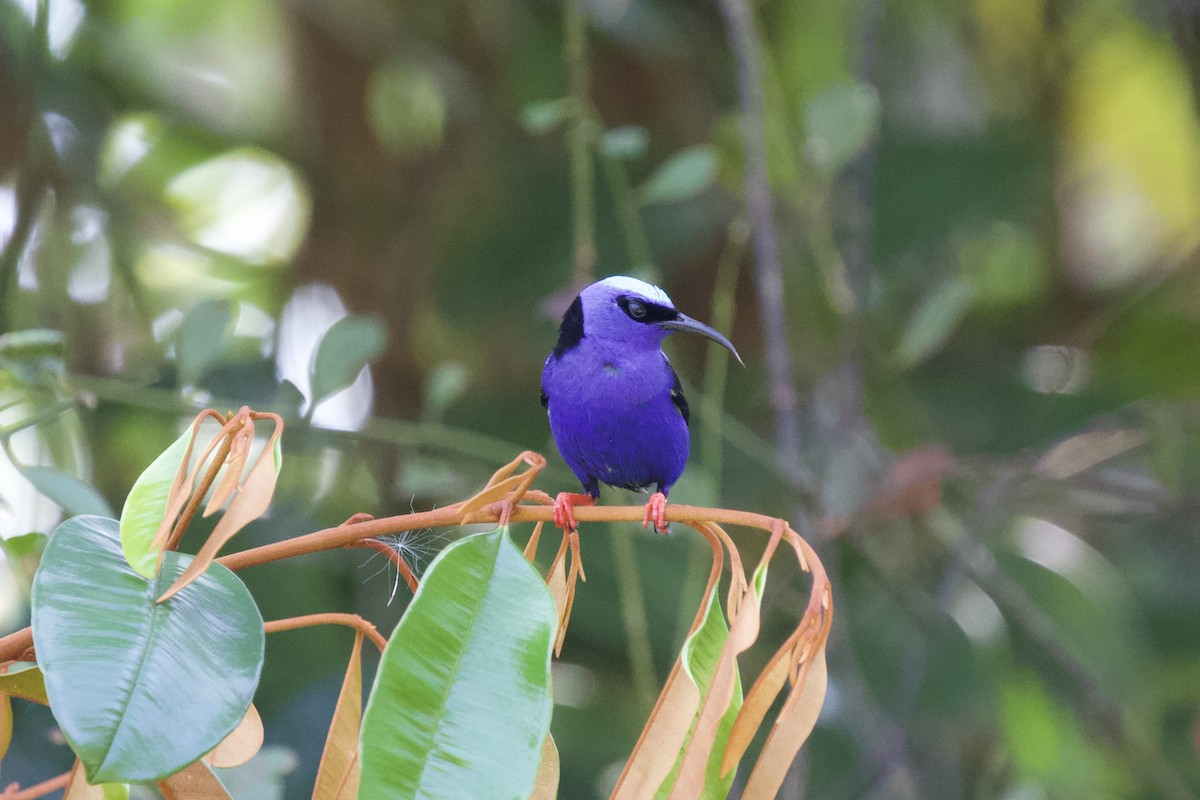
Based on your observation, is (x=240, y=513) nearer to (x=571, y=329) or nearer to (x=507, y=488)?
(x=507, y=488)

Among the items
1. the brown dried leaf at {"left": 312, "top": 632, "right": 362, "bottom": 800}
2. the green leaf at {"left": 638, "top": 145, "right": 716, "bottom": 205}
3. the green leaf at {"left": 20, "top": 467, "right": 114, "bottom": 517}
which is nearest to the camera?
the brown dried leaf at {"left": 312, "top": 632, "right": 362, "bottom": 800}

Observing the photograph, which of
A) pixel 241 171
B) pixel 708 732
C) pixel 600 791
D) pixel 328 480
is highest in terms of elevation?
pixel 241 171

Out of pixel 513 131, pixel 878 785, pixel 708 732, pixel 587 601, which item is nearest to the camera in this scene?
pixel 708 732

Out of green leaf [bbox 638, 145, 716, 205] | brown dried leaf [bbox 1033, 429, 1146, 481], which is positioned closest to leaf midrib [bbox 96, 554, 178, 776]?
green leaf [bbox 638, 145, 716, 205]

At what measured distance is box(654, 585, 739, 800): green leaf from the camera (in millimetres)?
1021

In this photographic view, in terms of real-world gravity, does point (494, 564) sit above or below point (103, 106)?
below

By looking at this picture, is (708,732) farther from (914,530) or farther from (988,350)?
(988,350)

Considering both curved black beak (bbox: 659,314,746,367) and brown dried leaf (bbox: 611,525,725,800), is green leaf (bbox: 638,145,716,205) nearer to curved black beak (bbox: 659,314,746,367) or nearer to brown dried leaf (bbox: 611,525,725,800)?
curved black beak (bbox: 659,314,746,367)

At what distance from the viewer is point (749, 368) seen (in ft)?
11.8

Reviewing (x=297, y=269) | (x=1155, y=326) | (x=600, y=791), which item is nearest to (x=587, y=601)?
(x=600, y=791)

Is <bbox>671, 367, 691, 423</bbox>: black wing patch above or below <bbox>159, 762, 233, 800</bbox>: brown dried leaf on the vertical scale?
above

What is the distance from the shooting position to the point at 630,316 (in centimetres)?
194

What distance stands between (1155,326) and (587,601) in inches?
77.3

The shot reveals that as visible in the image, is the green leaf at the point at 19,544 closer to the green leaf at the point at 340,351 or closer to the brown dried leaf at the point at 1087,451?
the green leaf at the point at 340,351
